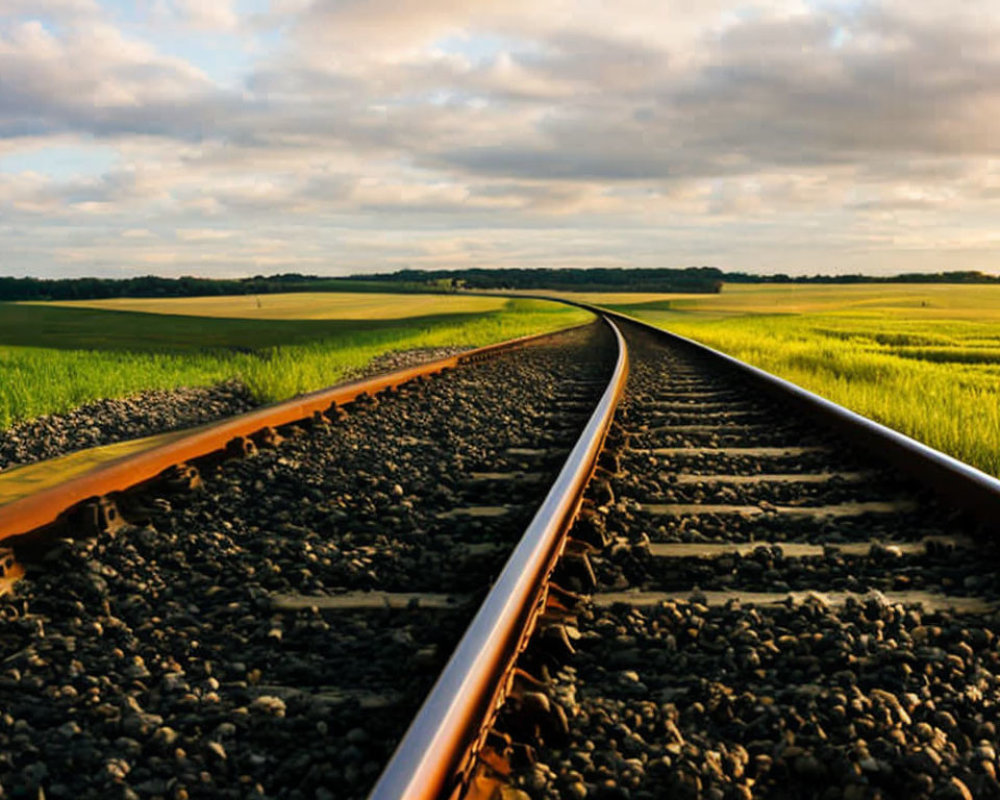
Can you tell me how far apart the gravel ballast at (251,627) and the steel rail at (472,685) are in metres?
0.21

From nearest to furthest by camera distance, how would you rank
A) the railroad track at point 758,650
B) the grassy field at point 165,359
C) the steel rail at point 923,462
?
the railroad track at point 758,650 → the steel rail at point 923,462 → the grassy field at point 165,359

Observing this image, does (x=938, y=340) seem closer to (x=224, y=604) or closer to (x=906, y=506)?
(x=906, y=506)

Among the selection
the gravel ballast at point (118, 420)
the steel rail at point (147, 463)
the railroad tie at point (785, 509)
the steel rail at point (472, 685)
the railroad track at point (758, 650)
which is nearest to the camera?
the steel rail at point (472, 685)

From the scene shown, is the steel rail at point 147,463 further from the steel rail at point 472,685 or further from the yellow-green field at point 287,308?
the yellow-green field at point 287,308

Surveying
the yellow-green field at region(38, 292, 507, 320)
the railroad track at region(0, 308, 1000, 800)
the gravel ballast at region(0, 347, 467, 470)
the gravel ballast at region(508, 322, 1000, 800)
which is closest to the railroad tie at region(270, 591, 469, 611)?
the railroad track at region(0, 308, 1000, 800)

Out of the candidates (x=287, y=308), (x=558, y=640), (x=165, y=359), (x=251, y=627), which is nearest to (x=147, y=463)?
(x=251, y=627)

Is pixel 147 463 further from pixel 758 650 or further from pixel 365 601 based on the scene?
pixel 758 650

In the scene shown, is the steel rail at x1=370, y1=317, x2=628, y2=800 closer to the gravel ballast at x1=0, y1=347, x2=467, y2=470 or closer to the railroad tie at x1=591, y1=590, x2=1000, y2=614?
the railroad tie at x1=591, y1=590, x2=1000, y2=614

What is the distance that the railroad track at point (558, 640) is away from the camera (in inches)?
70.3

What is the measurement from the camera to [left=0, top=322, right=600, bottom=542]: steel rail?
3176 millimetres

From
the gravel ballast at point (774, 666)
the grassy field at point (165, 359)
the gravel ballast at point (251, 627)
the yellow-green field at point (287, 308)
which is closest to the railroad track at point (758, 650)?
the gravel ballast at point (774, 666)

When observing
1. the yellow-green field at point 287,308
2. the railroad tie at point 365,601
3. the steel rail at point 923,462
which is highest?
the yellow-green field at point 287,308

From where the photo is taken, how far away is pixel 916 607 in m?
2.69

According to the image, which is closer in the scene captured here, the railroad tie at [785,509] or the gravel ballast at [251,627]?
the gravel ballast at [251,627]
